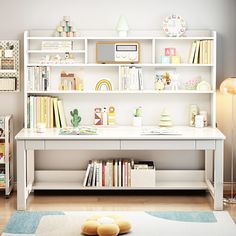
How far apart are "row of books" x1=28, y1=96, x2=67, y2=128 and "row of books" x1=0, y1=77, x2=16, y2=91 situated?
0.68 ft

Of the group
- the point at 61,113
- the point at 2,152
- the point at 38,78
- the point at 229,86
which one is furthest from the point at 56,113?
the point at 229,86

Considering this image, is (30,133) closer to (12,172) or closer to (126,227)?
(12,172)

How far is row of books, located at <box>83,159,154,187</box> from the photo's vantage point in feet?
18.9

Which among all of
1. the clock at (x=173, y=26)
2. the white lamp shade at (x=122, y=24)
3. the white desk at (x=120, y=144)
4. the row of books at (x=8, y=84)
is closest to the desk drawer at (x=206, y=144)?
Result: the white desk at (x=120, y=144)

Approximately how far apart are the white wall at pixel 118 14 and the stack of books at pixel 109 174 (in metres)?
1.34

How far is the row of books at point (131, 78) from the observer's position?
588cm

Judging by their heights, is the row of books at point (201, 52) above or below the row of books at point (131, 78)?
above

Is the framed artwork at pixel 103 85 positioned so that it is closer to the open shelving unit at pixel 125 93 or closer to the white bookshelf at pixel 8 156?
the open shelving unit at pixel 125 93

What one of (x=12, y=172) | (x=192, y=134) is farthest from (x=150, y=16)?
(x=12, y=172)

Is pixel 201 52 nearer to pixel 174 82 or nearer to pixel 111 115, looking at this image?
pixel 174 82

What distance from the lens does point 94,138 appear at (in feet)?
17.6

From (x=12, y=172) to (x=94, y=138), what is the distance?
1.11 metres

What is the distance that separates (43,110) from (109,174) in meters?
0.89

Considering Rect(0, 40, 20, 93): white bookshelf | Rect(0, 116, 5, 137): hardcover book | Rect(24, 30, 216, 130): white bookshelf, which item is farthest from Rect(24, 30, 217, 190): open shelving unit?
Rect(0, 116, 5, 137): hardcover book
